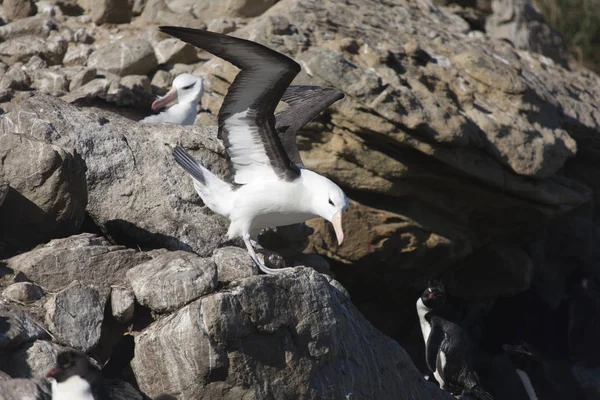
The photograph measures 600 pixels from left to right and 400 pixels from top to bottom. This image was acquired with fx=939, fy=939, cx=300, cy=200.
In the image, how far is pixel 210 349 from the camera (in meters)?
5.99

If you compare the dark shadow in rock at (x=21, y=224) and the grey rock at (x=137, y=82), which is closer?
the dark shadow in rock at (x=21, y=224)

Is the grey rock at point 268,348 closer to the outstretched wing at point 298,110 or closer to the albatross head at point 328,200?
the albatross head at point 328,200

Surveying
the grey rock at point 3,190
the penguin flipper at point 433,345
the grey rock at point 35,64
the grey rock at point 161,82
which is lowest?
the penguin flipper at point 433,345

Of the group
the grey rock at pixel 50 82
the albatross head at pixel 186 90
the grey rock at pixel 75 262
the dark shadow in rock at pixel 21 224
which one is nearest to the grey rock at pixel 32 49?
the grey rock at pixel 50 82

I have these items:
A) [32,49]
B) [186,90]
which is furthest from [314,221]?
[32,49]

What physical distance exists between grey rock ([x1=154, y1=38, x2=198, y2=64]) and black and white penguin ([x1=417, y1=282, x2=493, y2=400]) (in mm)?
4288

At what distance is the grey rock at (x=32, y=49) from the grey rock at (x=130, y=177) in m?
3.35

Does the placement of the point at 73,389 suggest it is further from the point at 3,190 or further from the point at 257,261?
the point at 257,261

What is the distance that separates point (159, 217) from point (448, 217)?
4358 millimetres

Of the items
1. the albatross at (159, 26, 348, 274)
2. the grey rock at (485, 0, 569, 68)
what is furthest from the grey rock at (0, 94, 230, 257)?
the grey rock at (485, 0, 569, 68)

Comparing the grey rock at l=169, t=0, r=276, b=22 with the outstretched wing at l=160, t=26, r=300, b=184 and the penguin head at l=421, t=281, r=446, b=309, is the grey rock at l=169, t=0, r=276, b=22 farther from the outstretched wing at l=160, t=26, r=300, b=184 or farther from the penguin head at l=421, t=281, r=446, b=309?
the outstretched wing at l=160, t=26, r=300, b=184

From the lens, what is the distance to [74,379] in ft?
17.2

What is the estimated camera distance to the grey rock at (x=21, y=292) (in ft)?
20.4

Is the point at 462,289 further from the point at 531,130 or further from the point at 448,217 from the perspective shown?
the point at 531,130
